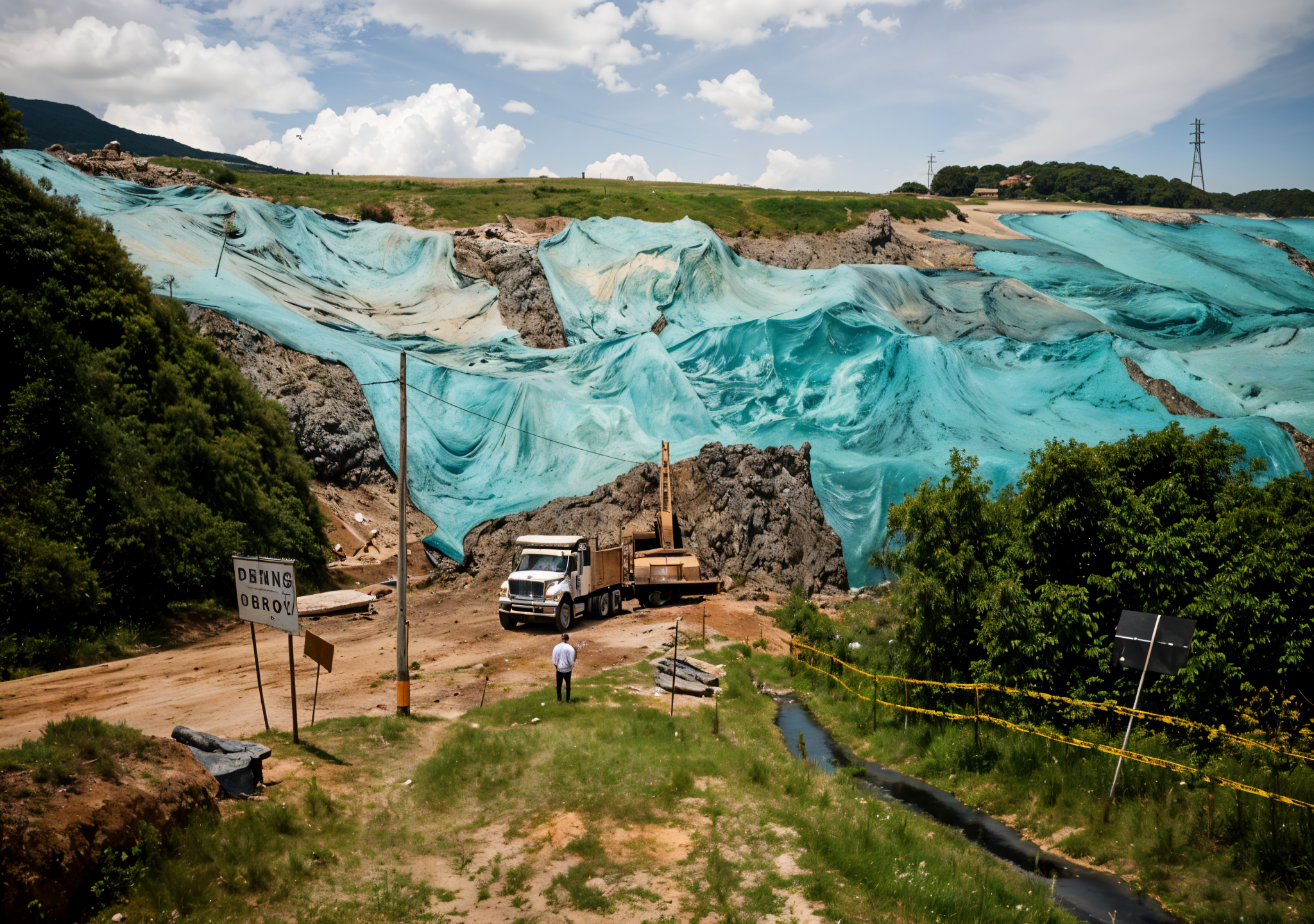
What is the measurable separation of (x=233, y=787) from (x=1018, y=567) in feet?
50.0

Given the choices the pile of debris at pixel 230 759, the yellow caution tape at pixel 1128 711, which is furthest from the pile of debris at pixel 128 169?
the yellow caution tape at pixel 1128 711

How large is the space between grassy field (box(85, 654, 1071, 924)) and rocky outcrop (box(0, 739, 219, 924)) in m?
0.32

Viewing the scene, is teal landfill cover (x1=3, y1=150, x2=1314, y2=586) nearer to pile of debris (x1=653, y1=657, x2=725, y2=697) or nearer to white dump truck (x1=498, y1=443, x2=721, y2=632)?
white dump truck (x1=498, y1=443, x2=721, y2=632)

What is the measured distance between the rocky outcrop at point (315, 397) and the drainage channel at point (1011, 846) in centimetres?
2738

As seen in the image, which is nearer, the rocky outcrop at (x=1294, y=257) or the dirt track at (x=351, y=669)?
the dirt track at (x=351, y=669)

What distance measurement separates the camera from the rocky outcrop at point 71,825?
23.9 feet

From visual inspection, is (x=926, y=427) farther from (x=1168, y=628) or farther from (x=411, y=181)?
(x=411, y=181)

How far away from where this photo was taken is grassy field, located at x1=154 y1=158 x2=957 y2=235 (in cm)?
6700

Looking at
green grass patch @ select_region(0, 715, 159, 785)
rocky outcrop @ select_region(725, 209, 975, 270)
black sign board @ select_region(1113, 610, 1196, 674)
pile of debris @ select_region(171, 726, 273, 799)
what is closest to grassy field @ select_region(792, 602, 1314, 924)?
black sign board @ select_region(1113, 610, 1196, 674)

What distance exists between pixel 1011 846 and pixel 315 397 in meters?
35.4

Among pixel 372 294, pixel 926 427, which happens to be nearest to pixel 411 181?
pixel 372 294

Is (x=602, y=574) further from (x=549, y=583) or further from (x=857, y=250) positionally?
(x=857, y=250)

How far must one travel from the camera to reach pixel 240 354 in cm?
3891

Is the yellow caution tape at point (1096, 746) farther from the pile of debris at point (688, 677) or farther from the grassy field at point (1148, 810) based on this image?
the pile of debris at point (688, 677)
